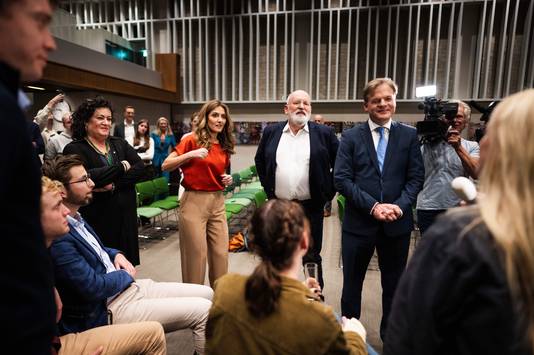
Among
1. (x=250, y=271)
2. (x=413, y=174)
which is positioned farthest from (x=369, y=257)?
(x=250, y=271)

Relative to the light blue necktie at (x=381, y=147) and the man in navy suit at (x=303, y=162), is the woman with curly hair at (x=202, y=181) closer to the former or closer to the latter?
the man in navy suit at (x=303, y=162)

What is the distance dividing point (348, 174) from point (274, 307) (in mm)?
1449

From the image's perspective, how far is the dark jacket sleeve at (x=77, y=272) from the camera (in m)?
1.55

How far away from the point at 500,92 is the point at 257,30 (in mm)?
5778

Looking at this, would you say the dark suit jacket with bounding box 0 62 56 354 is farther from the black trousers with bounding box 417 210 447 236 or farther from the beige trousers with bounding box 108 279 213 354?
the black trousers with bounding box 417 210 447 236

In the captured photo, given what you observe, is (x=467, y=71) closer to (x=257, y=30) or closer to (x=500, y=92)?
(x=500, y=92)

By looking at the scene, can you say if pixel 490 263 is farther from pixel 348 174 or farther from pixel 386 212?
pixel 348 174

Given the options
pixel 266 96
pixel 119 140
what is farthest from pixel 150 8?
pixel 119 140

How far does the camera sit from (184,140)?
269cm

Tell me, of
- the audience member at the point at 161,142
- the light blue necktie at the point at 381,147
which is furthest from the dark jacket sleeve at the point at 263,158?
the audience member at the point at 161,142

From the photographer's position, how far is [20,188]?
76 cm

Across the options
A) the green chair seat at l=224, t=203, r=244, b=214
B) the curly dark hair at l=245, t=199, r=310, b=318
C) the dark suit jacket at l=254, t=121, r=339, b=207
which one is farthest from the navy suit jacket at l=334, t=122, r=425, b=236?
the green chair seat at l=224, t=203, r=244, b=214

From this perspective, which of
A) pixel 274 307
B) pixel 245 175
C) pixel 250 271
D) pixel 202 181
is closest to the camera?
pixel 274 307

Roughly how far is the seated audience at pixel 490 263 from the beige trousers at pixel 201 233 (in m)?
2.06
